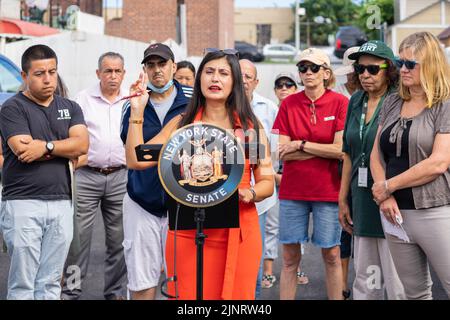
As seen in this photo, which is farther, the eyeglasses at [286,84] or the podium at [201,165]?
the eyeglasses at [286,84]

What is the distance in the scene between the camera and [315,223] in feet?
20.5

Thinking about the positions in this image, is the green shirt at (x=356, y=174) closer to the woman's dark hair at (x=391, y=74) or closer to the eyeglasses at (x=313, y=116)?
the woman's dark hair at (x=391, y=74)

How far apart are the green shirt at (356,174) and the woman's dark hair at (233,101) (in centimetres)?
125

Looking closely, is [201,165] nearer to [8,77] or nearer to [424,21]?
[8,77]

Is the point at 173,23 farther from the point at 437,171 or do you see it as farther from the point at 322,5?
the point at 322,5

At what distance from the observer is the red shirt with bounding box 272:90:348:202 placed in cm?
615

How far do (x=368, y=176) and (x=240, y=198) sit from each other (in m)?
1.54

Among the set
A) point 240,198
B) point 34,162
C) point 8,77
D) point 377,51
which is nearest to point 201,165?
point 240,198

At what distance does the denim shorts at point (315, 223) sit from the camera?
20.2 feet

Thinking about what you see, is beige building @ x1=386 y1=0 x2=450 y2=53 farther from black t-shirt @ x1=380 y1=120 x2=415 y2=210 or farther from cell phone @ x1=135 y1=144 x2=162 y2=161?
cell phone @ x1=135 y1=144 x2=162 y2=161

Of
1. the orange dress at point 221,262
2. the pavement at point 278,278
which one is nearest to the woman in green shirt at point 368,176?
the orange dress at point 221,262

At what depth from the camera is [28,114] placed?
5.29 m

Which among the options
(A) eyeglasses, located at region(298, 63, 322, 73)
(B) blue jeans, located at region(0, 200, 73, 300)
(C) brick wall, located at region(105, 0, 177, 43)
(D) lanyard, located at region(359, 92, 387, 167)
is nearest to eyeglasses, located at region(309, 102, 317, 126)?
(A) eyeglasses, located at region(298, 63, 322, 73)
